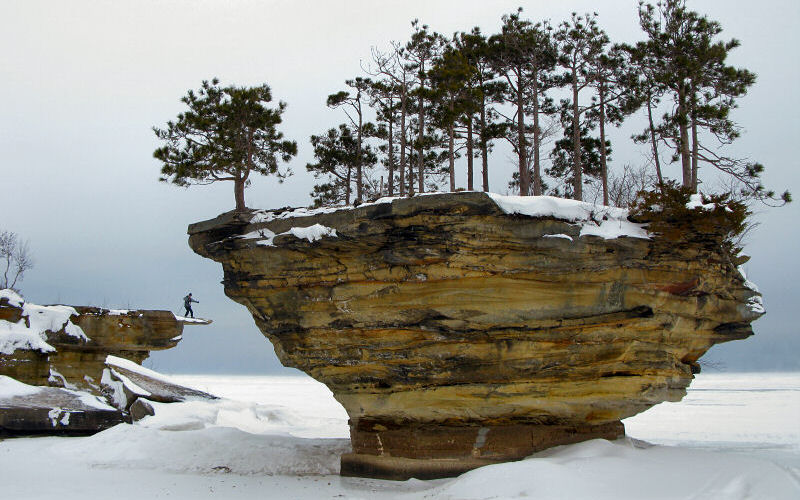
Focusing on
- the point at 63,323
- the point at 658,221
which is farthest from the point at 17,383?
the point at 658,221

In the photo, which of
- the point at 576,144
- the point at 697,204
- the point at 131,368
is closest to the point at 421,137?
the point at 576,144

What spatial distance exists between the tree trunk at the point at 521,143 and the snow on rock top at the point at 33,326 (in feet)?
69.0

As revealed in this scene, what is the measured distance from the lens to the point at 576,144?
2017 cm

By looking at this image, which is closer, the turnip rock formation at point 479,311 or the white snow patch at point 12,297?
the turnip rock formation at point 479,311

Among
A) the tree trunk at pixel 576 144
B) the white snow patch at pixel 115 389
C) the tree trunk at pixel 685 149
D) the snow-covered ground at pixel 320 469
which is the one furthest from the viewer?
the white snow patch at pixel 115 389

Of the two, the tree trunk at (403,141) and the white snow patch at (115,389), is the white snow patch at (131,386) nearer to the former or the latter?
the white snow patch at (115,389)

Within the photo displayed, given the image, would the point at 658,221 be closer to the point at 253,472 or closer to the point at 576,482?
the point at 576,482

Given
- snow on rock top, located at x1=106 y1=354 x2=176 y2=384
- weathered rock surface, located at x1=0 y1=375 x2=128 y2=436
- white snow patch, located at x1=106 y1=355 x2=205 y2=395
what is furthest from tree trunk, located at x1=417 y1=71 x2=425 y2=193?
snow on rock top, located at x1=106 y1=354 x2=176 y2=384

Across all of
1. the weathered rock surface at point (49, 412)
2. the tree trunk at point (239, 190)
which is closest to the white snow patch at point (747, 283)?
the tree trunk at point (239, 190)

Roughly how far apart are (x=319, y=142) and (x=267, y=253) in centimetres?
1025

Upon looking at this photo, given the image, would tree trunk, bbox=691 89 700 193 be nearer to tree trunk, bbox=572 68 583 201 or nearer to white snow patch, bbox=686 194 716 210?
tree trunk, bbox=572 68 583 201

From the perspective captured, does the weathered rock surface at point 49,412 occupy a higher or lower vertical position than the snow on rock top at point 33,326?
lower

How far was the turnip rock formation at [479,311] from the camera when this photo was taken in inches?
538

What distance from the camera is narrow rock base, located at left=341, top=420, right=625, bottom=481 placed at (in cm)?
1525
